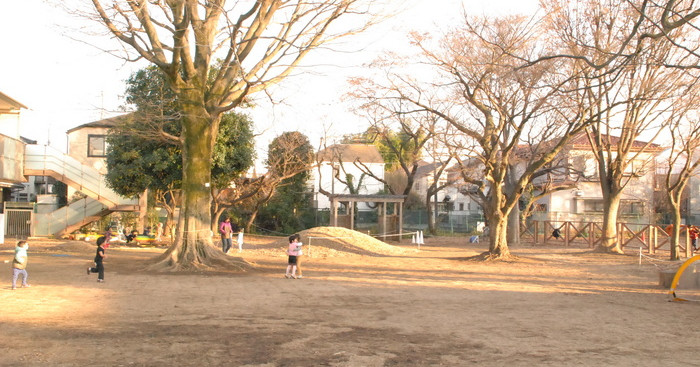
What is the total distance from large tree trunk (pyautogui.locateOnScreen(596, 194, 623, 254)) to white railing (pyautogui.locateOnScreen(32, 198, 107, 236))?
81.6 feet

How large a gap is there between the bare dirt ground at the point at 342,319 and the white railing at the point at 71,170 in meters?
10.9

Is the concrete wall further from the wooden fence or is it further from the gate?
the wooden fence

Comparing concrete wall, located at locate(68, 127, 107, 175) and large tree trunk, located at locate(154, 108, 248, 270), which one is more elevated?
concrete wall, located at locate(68, 127, 107, 175)

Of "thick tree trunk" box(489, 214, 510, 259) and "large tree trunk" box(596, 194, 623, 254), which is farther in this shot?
"large tree trunk" box(596, 194, 623, 254)

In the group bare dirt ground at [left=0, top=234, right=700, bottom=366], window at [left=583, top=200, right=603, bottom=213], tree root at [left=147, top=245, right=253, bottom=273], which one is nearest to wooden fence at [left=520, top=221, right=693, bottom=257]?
window at [left=583, top=200, right=603, bottom=213]

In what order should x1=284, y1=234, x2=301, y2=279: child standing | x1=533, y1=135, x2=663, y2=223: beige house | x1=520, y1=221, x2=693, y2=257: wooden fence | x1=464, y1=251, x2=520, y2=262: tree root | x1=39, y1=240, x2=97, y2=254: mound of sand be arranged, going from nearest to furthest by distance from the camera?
x1=284, y1=234, x2=301, y2=279: child standing → x1=464, y1=251, x2=520, y2=262: tree root → x1=39, y1=240, x2=97, y2=254: mound of sand → x1=520, y1=221, x2=693, y2=257: wooden fence → x1=533, y1=135, x2=663, y2=223: beige house

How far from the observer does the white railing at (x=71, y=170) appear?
27.6m

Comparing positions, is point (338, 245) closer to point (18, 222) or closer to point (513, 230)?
point (513, 230)

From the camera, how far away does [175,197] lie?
33.7 metres

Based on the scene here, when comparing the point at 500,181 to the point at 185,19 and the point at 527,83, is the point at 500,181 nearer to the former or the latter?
the point at 527,83

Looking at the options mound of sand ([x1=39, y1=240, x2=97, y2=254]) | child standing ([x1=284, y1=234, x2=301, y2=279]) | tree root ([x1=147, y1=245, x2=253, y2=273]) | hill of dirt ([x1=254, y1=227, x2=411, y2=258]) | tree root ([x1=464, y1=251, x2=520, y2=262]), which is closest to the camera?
child standing ([x1=284, y1=234, x2=301, y2=279])

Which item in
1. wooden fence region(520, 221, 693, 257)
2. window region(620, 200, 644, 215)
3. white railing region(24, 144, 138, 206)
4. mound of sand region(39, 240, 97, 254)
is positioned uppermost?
white railing region(24, 144, 138, 206)

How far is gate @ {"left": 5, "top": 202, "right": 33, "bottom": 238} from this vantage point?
30.4m

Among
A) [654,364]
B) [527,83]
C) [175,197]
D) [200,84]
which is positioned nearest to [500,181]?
[527,83]
